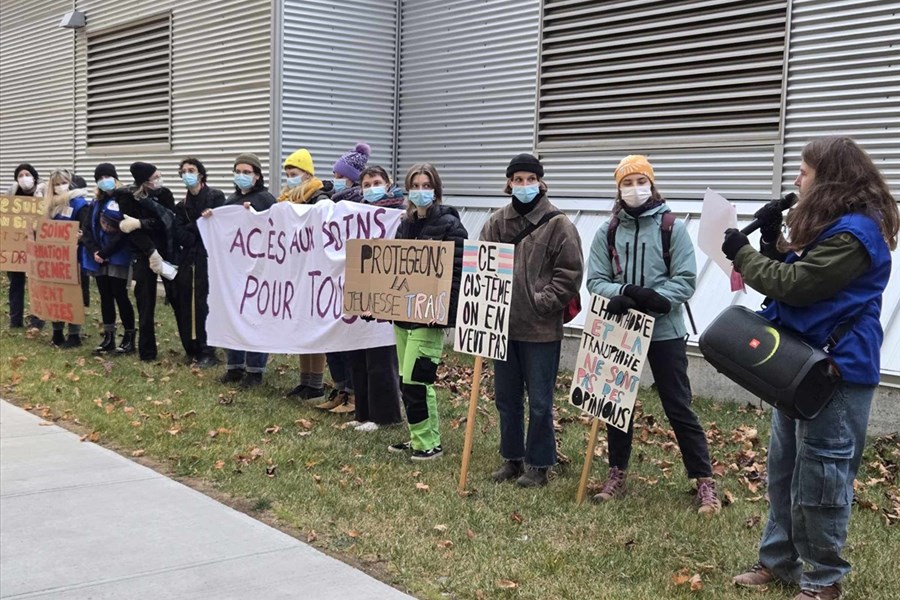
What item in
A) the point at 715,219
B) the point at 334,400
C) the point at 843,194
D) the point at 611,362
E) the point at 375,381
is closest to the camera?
the point at 843,194

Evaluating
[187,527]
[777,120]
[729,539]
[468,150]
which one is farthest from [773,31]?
[187,527]

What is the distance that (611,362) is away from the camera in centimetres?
594

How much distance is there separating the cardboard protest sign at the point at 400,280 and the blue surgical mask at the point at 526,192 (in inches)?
26.6

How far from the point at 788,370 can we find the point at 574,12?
30.6 feet

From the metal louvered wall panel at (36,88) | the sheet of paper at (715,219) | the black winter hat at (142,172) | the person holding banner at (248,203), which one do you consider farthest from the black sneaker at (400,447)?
the metal louvered wall panel at (36,88)

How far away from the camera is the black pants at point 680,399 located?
19.4 ft

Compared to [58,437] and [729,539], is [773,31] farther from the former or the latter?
[58,437]

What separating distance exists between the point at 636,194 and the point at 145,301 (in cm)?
684

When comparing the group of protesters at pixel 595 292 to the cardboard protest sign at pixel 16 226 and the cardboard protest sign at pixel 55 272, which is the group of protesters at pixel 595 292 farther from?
the cardboard protest sign at pixel 16 226

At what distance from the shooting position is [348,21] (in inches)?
582

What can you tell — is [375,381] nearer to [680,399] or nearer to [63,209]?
[680,399]

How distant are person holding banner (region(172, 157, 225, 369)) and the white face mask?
5559 millimetres

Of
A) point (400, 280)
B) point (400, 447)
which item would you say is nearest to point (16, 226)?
point (400, 280)

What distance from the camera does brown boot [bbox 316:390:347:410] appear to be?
28.6 ft
